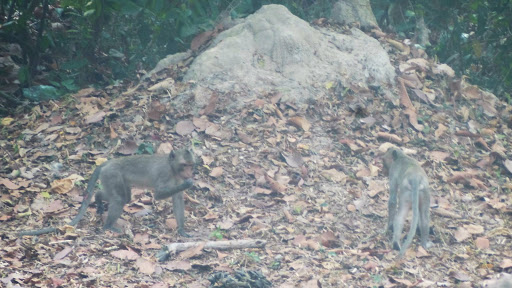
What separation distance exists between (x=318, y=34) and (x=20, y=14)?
5.15m

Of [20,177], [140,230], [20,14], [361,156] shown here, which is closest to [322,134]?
[361,156]

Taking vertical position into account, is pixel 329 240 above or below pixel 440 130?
below

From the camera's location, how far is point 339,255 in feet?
25.6

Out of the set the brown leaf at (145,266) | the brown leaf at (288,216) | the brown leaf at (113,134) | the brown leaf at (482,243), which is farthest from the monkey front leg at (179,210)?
the brown leaf at (482,243)

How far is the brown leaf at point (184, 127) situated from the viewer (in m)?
9.91

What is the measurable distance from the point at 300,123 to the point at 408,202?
256 cm

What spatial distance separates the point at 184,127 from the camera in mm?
9984

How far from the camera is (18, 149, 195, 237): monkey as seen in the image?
8.09 m

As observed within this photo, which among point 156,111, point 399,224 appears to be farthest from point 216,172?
point 399,224

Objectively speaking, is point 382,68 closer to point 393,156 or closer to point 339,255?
point 393,156

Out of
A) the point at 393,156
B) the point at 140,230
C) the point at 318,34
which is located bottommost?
the point at 140,230

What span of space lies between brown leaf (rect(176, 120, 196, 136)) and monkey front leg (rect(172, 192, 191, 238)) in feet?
5.62

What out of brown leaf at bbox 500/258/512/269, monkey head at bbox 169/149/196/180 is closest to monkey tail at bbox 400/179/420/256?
brown leaf at bbox 500/258/512/269

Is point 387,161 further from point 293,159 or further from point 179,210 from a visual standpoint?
point 179,210
